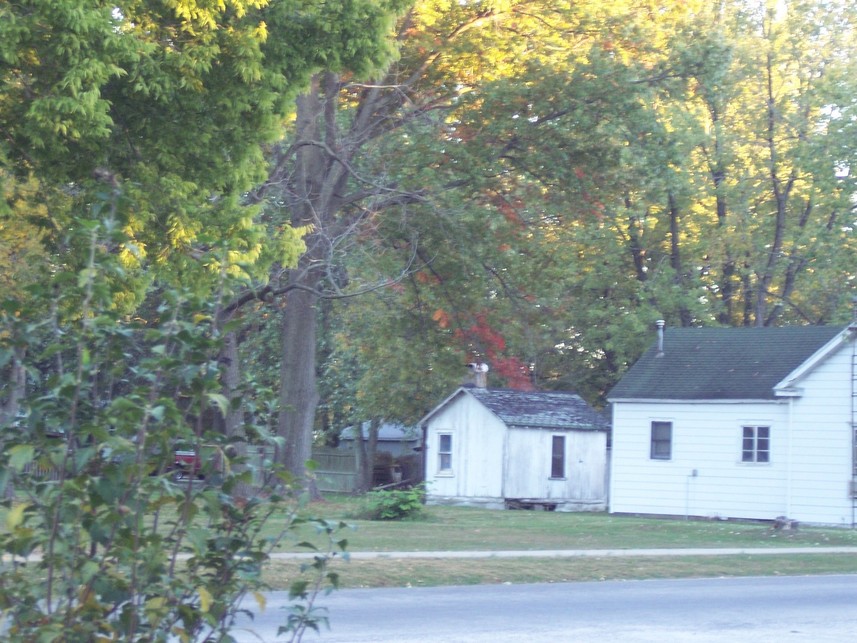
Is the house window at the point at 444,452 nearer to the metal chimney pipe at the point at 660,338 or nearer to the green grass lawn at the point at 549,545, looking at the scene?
the metal chimney pipe at the point at 660,338

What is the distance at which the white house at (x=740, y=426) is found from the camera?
28.2 meters

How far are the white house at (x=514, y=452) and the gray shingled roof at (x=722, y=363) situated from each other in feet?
16.0

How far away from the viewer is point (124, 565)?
3801mm

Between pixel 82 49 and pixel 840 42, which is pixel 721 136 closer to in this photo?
pixel 840 42

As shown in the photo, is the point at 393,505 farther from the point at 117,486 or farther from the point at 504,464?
the point at 117,486

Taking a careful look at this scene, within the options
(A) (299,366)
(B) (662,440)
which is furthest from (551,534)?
(B) (662,440)

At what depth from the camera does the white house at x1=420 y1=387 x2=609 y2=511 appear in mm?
36250

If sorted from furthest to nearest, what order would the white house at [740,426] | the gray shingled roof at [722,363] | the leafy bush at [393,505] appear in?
the gray shingled roof at [722,363] → the white house at [740,426] → the leafy bush at [393,505]

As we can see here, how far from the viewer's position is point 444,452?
3806 centimetres

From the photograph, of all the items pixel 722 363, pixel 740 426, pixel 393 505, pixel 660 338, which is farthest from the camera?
pixel 660 338

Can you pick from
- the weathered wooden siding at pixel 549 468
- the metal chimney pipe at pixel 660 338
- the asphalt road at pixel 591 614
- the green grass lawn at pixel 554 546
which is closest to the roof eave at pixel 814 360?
the green grass lawn at pixel 554 546

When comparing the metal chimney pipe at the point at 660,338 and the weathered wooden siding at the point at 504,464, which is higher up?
the metal chimney pipe at the point at 660,338

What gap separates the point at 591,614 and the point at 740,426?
64.0 ft

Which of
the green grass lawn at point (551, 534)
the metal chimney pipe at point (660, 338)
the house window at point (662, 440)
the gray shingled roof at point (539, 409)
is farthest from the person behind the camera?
the gray shingled roof at point (539, 409)
